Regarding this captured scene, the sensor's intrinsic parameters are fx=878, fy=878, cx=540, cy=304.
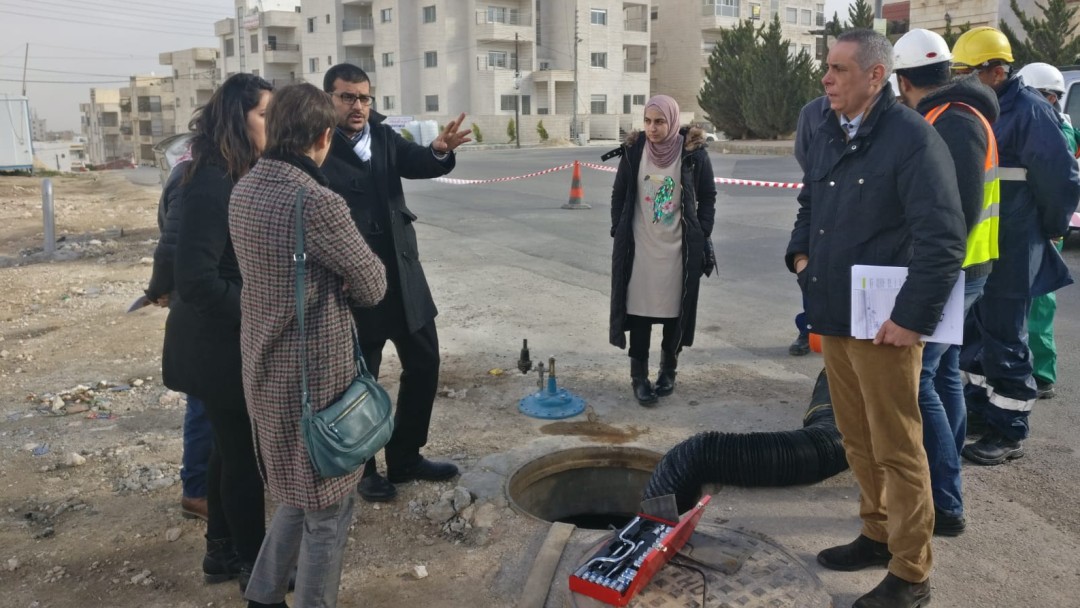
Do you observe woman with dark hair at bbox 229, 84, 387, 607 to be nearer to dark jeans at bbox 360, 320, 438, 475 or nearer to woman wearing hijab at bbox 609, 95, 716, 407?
dark jeans at bbox 360, 320, 438, 475

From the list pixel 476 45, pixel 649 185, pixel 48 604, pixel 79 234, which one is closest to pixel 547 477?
pixel 649 185

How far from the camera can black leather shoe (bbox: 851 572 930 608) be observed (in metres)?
3.09

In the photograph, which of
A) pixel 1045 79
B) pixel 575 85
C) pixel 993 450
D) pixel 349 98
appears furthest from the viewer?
pixel 575 85

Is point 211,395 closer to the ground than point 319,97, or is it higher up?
closer to the ground

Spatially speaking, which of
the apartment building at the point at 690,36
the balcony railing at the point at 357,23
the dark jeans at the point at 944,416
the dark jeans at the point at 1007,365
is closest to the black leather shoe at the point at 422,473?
the dark jeans at the point at 944,416

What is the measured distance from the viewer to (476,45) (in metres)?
61.3

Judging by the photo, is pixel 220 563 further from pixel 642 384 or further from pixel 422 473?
pixel 642 384

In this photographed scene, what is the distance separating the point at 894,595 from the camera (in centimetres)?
309

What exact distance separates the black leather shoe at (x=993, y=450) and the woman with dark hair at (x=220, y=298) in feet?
11.4

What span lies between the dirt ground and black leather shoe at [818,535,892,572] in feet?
0.37

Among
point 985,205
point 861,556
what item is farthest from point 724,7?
point 861,556

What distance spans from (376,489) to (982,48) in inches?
145

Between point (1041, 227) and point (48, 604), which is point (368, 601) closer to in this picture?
point (48, 604)

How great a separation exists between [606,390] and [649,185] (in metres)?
1.36
